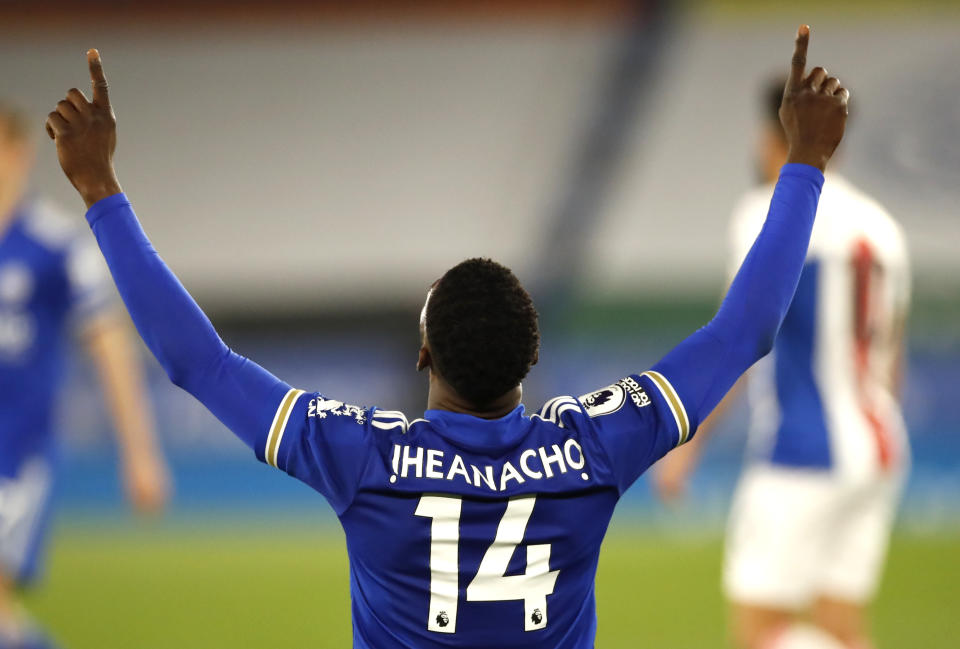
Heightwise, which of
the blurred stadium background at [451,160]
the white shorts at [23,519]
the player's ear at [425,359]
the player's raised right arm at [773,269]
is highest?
the blurred stadium background at [451,160]

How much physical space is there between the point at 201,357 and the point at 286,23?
12545mm

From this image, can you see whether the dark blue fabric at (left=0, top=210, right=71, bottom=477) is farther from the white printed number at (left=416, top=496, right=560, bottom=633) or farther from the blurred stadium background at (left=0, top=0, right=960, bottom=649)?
the blurred stadium background at (left=0, top=0, right=960, bottom=649)

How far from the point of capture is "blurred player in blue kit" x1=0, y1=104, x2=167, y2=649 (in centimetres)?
372

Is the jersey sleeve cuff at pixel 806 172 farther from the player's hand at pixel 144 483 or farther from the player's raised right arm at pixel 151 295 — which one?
the player's hand at pixel 144 483

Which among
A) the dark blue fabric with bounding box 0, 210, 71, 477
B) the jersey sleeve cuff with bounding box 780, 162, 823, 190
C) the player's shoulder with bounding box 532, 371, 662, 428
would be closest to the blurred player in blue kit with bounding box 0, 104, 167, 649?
the dark blue fabric with bounding box 0, 210, 71, 477

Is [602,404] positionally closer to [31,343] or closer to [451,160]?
[31,343]

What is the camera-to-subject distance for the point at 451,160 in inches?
533

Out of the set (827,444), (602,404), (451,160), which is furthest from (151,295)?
(451,160)

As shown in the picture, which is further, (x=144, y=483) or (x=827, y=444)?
(x=144, y=483)

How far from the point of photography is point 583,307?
1102cm

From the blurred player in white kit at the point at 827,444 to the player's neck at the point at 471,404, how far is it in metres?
1.82

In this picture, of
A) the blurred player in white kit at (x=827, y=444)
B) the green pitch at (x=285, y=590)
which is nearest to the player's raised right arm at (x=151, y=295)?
the blurred player in white kit at (x=827, y=444)

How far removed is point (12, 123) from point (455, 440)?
109 inches

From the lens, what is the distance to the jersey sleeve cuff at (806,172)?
6.35ft
